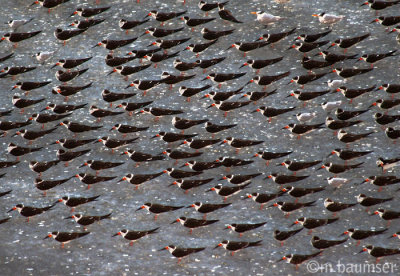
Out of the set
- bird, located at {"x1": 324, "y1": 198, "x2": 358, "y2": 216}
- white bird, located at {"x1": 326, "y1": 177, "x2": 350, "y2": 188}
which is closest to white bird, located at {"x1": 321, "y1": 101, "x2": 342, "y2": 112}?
white bird, located at {"x1": 326, "y1": 177, "x2": 350, "y2": 188}

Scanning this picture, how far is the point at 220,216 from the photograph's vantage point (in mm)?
24391

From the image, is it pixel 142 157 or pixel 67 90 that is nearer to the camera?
pixel 142 157

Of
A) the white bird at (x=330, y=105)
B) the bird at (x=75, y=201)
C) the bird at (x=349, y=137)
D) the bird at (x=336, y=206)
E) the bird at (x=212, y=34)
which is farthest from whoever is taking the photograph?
the bird at (x=212, y=34)

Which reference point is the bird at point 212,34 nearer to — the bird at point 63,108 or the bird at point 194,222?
the bird at point 63,108

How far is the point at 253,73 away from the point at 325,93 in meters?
2.27

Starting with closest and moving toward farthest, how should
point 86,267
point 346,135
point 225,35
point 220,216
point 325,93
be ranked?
point 86,267
point 220,216
point 346,135
point 325,93
point 225,35

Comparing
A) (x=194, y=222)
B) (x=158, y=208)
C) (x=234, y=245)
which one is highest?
(x=158, y=208)

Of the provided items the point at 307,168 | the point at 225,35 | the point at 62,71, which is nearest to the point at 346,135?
the point at 307,168

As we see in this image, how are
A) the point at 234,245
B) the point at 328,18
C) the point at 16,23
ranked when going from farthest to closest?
the point at 16,23, the point at 328,18, the point at 234,245

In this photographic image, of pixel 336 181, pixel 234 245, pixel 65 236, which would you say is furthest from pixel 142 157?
pixel 336 181

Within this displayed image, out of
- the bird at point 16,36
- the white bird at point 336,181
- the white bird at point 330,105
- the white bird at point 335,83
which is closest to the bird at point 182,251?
the white bird at point 336,181

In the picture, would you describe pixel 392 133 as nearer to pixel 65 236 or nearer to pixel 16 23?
pixel 65 236

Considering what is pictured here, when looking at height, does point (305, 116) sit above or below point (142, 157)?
below

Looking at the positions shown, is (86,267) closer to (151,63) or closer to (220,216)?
(220,216)
